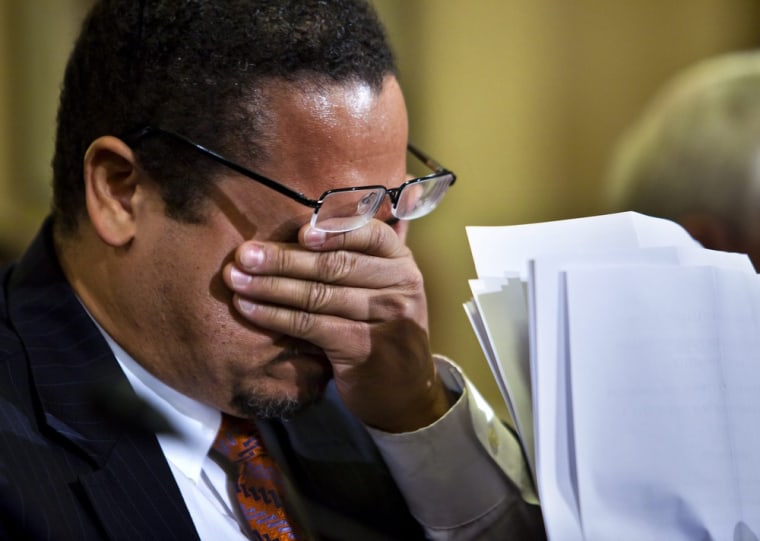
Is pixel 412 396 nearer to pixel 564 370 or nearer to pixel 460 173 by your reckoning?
pixel 564 370

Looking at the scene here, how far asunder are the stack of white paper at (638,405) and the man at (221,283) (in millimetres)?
347

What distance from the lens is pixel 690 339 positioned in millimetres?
929

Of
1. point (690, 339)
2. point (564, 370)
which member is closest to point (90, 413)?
point (564, 370)

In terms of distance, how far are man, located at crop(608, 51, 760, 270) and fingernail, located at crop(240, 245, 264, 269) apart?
524 millimetres

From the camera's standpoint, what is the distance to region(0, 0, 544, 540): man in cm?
114

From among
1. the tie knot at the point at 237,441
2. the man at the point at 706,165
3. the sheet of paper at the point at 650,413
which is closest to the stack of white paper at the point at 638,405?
the sheet of paper at the point at 650,413

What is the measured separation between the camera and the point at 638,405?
918mm

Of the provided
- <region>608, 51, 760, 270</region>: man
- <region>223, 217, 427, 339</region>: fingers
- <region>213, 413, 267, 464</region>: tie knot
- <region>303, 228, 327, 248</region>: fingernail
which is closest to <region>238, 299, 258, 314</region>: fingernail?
<region>223, 217, 427, 339</region>: fingers

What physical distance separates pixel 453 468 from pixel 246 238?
454 millimetres

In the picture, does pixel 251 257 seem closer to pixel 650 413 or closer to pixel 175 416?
pixel 175 416

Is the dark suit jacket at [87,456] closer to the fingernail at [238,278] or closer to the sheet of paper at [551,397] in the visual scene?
the fingernail at [238,278]

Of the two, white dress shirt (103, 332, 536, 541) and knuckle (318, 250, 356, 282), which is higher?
knuckle (318, 250, 356, 282)

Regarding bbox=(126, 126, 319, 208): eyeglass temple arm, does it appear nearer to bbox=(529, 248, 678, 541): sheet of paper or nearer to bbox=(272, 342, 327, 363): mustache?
bbox=(272, 342, 327, 363): mustache

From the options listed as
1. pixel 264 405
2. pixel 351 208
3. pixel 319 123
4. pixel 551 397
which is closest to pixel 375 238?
pixel 351 208
